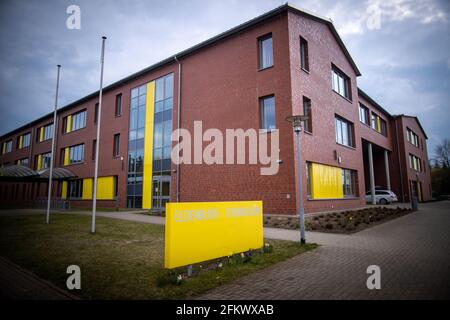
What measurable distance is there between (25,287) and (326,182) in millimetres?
16315

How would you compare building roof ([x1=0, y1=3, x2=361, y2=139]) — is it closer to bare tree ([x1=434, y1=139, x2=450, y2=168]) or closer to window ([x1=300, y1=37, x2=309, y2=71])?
window ([x1=300, y1=37, x2=309, y2=71])

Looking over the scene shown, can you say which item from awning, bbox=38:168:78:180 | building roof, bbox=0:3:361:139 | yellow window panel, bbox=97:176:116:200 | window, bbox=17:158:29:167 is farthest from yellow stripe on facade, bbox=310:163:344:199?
window, bbox=17:158:29:167

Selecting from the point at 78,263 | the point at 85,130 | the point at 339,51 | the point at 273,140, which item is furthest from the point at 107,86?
the point at 78,263

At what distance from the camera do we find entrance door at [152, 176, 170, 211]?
21.2m

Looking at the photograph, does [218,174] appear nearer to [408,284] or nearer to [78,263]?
[78,263]

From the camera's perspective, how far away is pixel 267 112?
52.9 ft

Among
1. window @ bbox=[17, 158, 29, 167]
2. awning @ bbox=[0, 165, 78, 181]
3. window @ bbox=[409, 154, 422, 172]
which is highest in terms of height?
window @ bbox=[17, 158, 29, 167]

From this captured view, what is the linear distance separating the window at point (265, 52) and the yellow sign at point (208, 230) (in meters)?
12.0

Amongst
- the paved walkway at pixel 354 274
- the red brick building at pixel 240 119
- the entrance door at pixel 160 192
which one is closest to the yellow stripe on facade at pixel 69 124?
the red brick building at pixel 240 119

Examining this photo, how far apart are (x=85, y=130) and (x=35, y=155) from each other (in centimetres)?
1500

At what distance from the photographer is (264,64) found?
16656 millimetres

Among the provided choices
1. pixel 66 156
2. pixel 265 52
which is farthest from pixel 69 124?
pixel 265 52

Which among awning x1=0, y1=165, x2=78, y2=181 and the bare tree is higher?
the bare tree

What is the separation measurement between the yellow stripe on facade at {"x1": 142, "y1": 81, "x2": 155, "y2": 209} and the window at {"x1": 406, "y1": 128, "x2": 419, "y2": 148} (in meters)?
33.4
